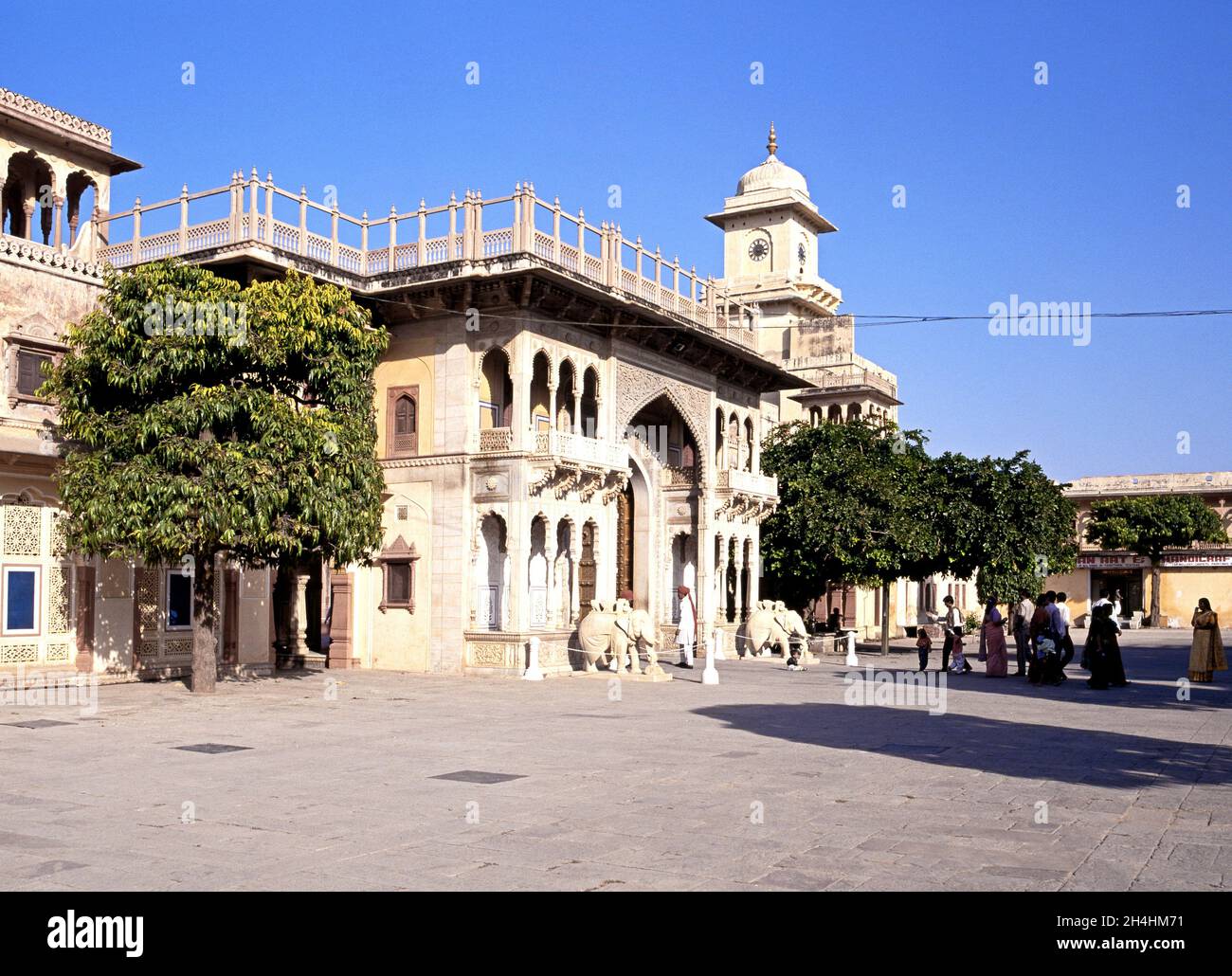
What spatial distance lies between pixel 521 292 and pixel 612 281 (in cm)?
290

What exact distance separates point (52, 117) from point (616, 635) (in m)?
14.8

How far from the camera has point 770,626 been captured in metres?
30.8

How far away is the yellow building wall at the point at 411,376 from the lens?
25391 mm

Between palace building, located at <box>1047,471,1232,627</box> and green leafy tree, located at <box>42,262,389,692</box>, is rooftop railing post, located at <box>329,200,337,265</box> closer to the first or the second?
green leafy tree, located at <box>42,262,389,692</box>

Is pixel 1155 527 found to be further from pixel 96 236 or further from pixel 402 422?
pixel 96 236

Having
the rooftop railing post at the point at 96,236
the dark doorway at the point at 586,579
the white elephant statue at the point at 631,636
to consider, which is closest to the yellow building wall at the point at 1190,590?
the dark doorway at the point at 586,579

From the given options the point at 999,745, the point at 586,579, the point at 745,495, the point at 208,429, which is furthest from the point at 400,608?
the point at 999,745

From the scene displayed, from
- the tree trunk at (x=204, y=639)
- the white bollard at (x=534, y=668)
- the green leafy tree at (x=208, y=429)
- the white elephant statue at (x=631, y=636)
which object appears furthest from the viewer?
the white elephant statue at (x=631, y=636)

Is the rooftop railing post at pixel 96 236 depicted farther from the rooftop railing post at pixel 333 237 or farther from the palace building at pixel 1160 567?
the palace building at pixel 1160 567

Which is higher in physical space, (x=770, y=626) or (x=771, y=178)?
(x=771, y=178)

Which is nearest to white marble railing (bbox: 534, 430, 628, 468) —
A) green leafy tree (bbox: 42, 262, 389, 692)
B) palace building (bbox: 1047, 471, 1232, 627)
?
green leafy tree (bbox: 42, 262, 389, 692)

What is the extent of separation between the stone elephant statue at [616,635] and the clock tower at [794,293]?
24.3 meters
